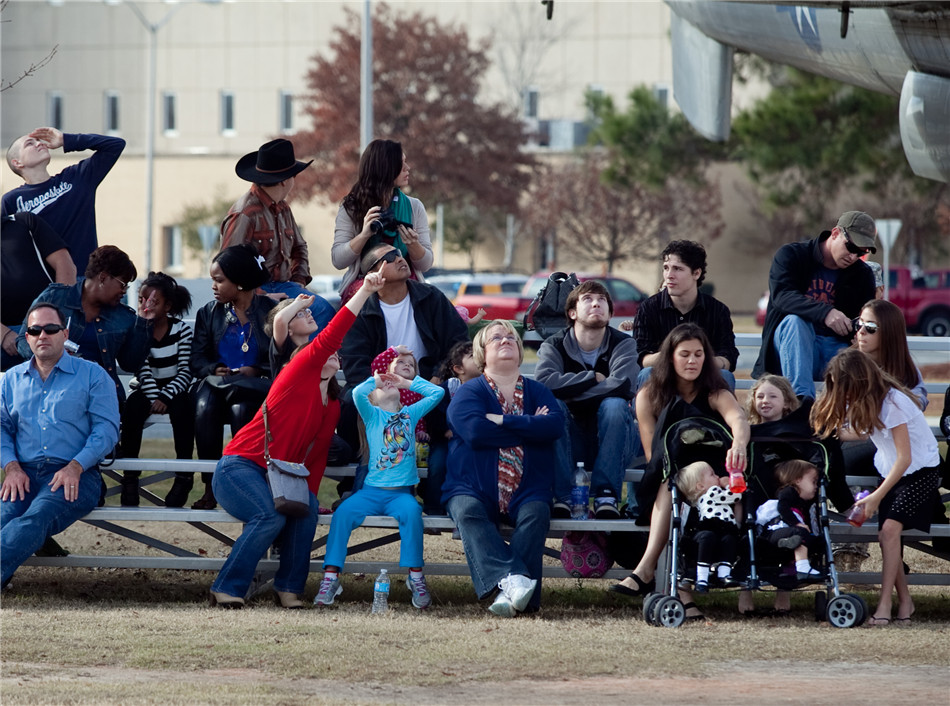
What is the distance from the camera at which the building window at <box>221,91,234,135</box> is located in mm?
53688

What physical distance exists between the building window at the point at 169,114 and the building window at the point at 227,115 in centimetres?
199

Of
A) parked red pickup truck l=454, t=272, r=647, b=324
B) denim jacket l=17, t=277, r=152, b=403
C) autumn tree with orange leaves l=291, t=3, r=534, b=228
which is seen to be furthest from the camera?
autumn tree with orange leaves l=291, t=3, r=534, b=228

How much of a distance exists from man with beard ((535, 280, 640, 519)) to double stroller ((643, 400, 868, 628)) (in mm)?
392

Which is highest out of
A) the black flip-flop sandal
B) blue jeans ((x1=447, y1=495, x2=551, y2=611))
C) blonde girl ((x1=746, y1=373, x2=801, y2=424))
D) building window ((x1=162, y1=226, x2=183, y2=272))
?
building window ((x1=162, y1=226, x2=183, y2=272))

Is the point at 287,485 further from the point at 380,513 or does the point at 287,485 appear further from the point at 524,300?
the point at 524,300

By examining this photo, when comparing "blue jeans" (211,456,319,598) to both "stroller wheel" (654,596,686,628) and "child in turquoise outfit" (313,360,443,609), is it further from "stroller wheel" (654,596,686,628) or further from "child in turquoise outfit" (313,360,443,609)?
"stroller wheel" (654,596,686,628)

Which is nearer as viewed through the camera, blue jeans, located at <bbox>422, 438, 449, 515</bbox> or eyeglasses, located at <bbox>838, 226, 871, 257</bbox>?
blue jeans, located at <bbox>422, 438, 449, 515</bbox>

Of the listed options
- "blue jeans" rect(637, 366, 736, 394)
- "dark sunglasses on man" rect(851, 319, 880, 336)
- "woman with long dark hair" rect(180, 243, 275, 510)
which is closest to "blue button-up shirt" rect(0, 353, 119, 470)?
"woman with long dark hair" rect(180, 243, 275, 510)

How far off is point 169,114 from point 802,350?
1947 inches

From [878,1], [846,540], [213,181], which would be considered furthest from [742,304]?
[846,540]

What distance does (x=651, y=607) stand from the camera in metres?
6.67

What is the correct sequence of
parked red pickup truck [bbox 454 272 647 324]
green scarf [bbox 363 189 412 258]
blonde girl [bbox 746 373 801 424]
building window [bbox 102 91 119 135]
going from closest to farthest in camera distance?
blonde girl [bbox 746 373 801 424] → green scarf [bbox 363 189 412 258] → parked red pickup truck [bbox 454 272 647 324] → building window [bbox 102 91 119 135]

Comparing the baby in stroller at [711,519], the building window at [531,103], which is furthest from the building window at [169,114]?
the baby in stroller at [711,519]

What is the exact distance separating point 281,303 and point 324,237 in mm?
43673
